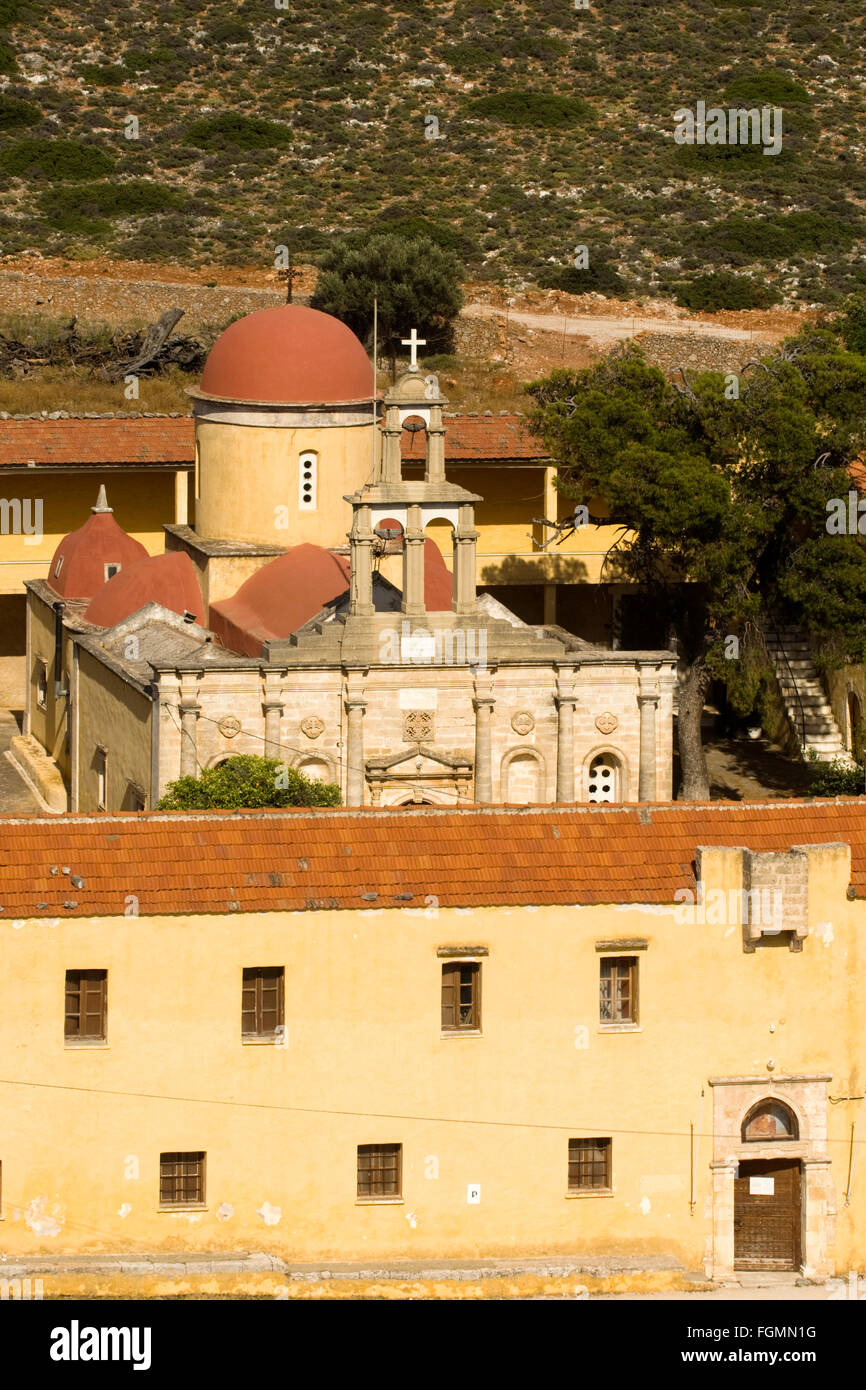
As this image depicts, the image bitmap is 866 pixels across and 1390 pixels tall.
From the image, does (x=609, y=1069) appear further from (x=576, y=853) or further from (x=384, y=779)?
(x=384, y=779)

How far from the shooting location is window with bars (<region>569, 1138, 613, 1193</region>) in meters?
31.7

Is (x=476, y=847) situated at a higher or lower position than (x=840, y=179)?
lower

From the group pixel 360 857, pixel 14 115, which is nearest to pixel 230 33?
pixel 14 115

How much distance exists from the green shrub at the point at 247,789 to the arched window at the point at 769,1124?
1019 cm

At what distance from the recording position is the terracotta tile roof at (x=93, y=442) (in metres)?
57.3

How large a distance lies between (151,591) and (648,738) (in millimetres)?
10379

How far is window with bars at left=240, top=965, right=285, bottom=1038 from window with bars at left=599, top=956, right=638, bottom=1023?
3.86 metres

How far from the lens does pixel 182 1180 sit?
30.8 metres

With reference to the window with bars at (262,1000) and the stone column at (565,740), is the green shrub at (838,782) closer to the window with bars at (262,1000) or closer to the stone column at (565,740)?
the stone column at (565,740)

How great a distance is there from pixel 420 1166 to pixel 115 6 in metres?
81.2

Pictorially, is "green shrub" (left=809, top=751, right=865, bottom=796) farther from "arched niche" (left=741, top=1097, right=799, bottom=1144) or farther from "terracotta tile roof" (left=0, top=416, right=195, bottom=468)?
"terracotta tile roof" (left=0, top=416, right=195, bottom=468)

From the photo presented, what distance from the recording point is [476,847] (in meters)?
31.5

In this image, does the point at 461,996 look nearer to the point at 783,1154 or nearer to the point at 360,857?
the point at 360,857
